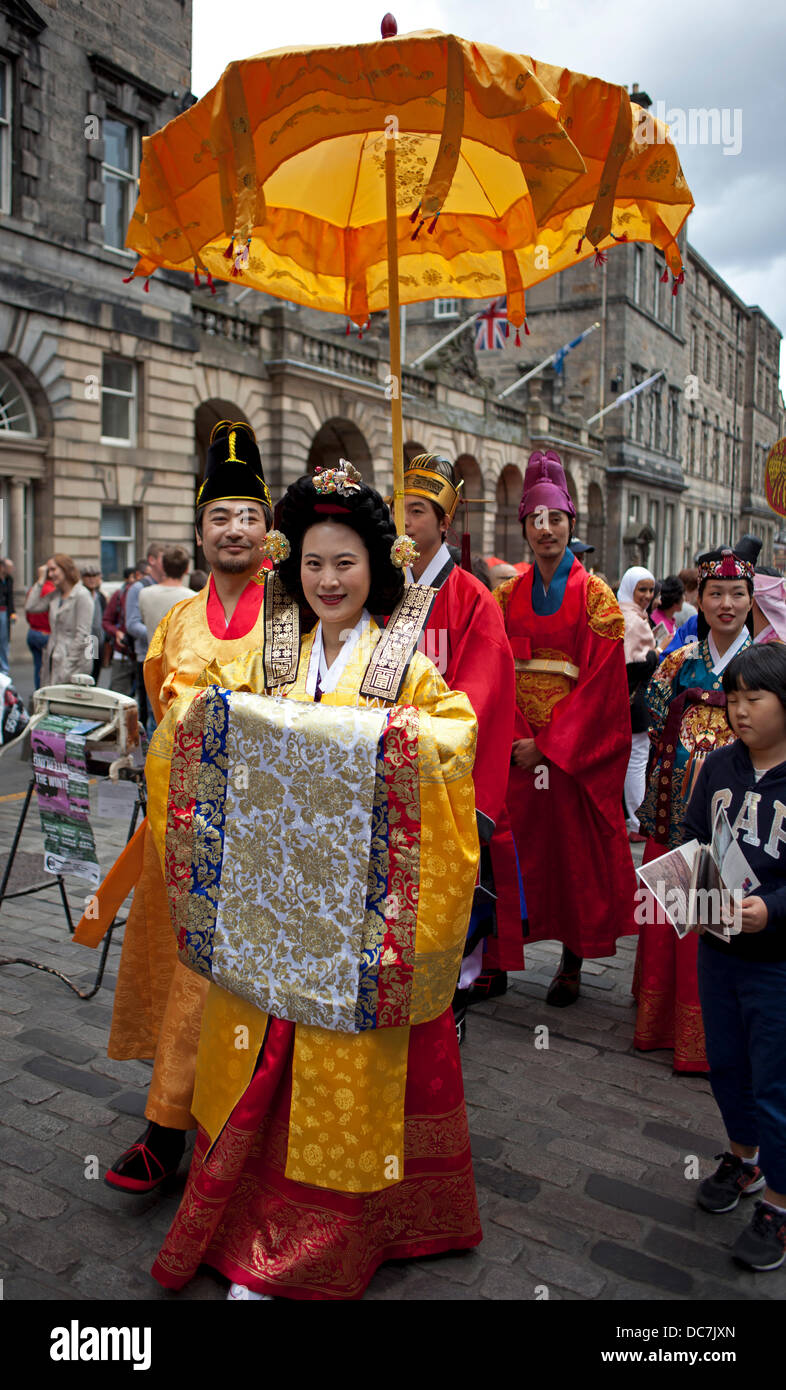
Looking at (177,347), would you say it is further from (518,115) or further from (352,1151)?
(352,1151)

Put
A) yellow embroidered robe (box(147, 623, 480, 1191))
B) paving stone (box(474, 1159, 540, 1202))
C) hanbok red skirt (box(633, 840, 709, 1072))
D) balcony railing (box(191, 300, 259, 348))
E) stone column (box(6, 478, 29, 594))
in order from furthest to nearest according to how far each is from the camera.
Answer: balcony railing (box(191, 300, 259, 348)) → stone column (box(6, 478, 29, 594)) → hanbok red skirt (box(633, 840, 709, 1072)) → paving stone (box(474, 1159, 540, 1202)) → yellow embroidered robe (box(147, 623, 480, 1191))

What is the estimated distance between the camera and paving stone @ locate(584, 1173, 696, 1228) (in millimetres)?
2732

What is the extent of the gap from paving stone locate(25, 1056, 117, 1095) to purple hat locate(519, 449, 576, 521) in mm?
→ 2814

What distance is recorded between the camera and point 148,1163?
2770mm

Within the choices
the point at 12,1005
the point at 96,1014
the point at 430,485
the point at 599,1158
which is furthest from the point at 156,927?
the point at 430,485

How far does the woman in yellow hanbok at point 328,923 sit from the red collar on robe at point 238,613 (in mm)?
484

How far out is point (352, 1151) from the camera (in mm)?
2254

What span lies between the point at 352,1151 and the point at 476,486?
2725cm

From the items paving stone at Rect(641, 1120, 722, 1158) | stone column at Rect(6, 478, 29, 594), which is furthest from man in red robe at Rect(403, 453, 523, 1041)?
stone column at Rect(6, 478, 29, 594)

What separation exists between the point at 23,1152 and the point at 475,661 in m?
2.13

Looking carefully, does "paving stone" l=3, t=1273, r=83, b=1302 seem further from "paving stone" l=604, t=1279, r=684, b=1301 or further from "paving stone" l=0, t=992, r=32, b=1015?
"paving stone" l=0, t=992, r=32, b=1015

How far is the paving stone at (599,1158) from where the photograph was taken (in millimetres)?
2965
